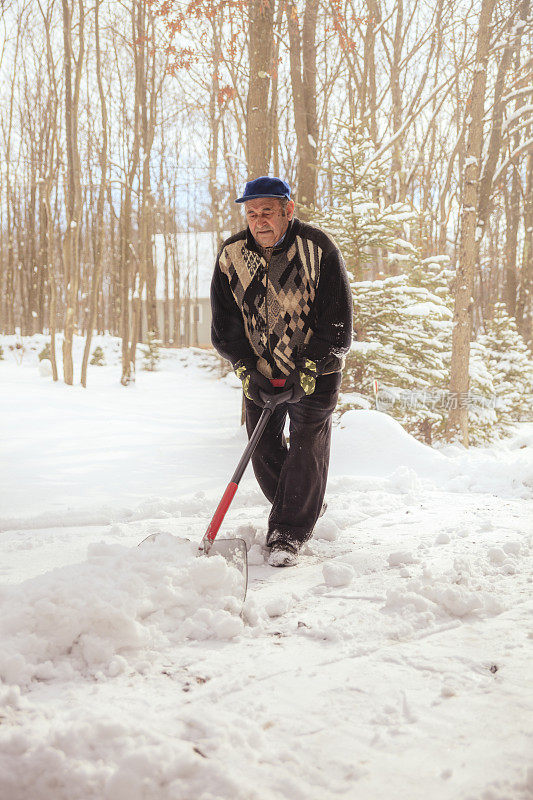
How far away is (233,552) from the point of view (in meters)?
2.78

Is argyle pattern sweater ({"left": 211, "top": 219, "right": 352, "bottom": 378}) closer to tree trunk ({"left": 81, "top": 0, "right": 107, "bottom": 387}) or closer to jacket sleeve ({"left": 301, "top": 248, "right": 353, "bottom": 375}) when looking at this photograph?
jacket sleeve ({"left": 301, "top": 248, "right": 353, "bottom": 375})

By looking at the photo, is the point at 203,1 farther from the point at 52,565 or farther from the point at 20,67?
the point at 20,67

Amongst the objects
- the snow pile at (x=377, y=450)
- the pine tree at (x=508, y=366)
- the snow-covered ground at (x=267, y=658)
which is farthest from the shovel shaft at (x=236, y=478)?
the pine tree at (x=508, y=366)

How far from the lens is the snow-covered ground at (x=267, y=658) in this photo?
148cm

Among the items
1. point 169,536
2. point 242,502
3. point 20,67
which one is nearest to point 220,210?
point 20,67

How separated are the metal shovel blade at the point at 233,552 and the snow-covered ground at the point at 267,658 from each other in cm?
11

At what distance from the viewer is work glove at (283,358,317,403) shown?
3209mm

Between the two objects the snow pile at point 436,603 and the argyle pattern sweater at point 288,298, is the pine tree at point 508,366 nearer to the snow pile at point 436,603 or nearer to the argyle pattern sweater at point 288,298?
the argyle pattern sweater at point 288,298

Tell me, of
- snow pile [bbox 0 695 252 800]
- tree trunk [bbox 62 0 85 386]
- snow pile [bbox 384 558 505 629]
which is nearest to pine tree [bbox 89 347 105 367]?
tree trunk [bbox 62 0 85 386]

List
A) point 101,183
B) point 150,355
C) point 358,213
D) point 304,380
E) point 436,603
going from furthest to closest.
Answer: point 150,355
point 101,183
point 358,213
point 304,380
point 436,603

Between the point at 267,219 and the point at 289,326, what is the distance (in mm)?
579

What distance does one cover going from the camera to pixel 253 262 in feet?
10.9

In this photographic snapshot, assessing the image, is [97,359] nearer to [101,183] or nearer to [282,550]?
[101,183]

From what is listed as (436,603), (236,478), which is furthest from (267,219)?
(436,603)
